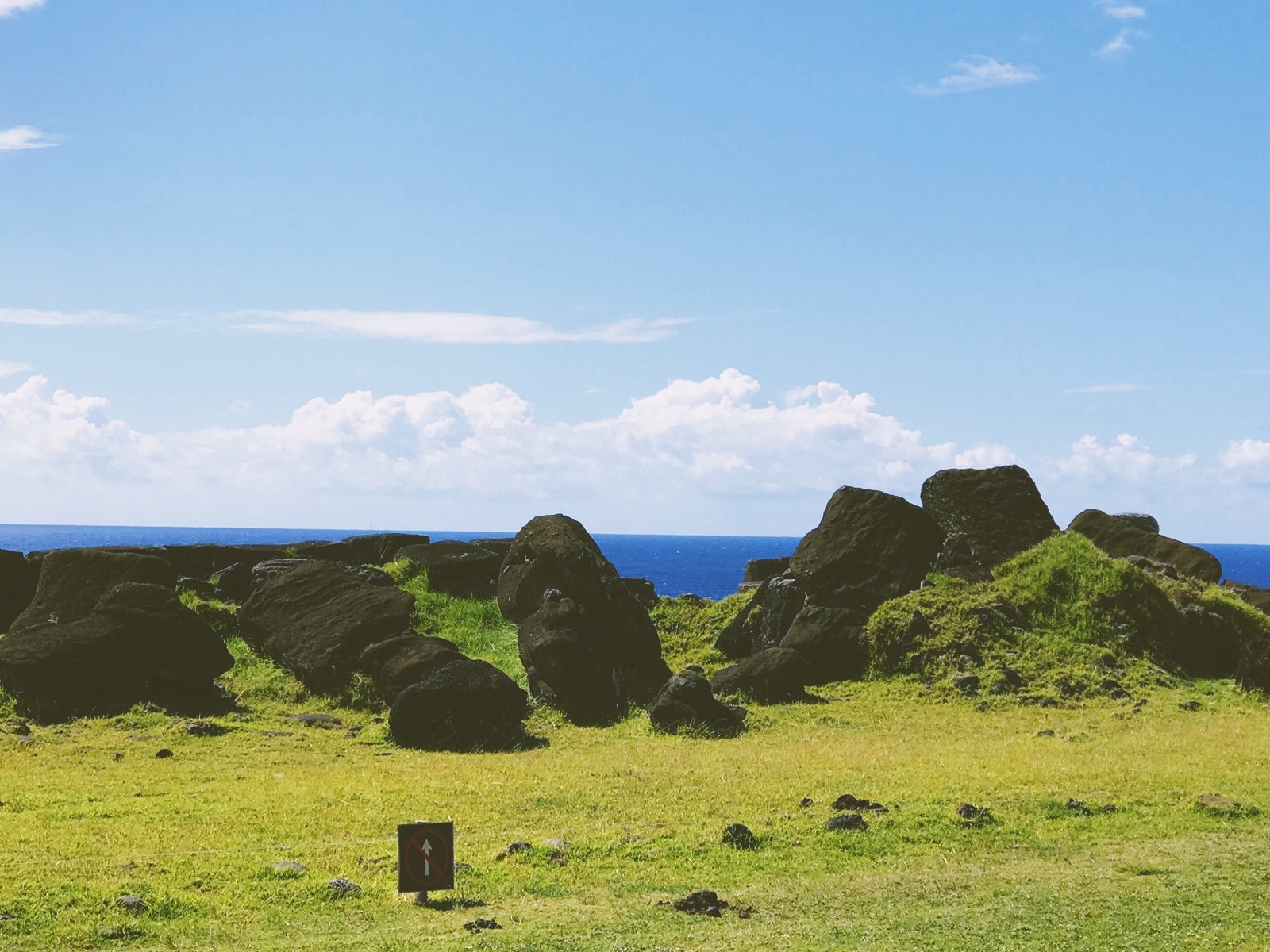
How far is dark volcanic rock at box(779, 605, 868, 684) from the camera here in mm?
29422

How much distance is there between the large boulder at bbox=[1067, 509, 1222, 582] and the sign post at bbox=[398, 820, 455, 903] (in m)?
32.0

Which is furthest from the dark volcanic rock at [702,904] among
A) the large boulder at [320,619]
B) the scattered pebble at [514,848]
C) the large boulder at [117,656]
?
the large boulder at [117,656]

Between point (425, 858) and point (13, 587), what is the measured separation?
2320cm

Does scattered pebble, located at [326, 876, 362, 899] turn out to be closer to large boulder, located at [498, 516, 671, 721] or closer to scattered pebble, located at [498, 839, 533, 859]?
scattered pebble, located at [498, 839, 533, 859]

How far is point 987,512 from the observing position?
34.1m

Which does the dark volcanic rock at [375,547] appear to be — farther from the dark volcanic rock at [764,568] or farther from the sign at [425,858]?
the sign at [425,858]

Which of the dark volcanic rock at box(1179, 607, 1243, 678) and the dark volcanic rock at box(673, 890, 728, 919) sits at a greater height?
the dark volcanic rock at box(1179, 607, 1243, 678)

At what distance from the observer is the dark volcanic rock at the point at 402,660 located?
23.8m

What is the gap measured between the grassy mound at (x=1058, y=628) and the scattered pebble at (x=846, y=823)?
43.7 ft

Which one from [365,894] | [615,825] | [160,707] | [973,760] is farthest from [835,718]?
[365,894]

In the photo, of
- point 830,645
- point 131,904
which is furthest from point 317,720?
point 131,904

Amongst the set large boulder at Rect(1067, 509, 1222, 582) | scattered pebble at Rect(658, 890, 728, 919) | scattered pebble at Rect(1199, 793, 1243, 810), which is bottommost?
scattered pebble at Rect(658, 890, 728, 919)

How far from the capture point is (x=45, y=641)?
2447cm

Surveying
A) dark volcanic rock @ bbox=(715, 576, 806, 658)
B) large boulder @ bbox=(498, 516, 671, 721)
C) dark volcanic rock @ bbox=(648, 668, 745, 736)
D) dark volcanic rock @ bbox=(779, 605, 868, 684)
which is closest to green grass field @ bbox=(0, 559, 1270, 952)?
dark volcanic rock @ bbox=(648, 668, 745, 736)
